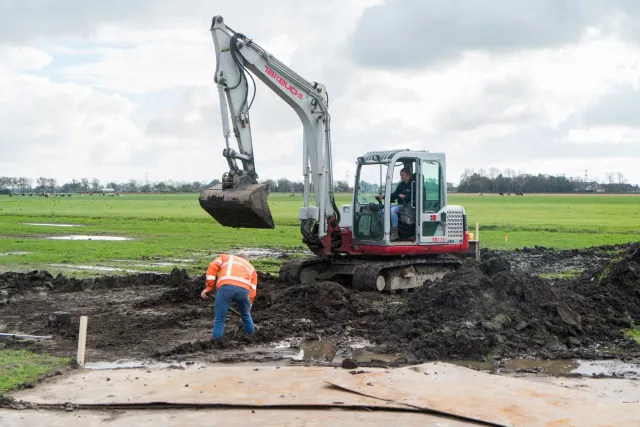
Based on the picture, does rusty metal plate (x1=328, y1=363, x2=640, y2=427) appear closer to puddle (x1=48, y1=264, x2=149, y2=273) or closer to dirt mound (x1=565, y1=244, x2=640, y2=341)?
dirt mound (x1=565, y1=244, x2=640, y2=341)

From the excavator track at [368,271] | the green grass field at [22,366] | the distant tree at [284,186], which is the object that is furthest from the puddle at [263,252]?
the distant tree at [284,186]

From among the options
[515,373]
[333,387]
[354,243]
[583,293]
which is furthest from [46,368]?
[583,293]

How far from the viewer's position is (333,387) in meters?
9.79

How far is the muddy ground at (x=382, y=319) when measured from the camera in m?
12.6

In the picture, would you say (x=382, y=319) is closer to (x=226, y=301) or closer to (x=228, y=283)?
(x=226, y=301)

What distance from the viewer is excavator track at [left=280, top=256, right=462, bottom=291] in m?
17.9

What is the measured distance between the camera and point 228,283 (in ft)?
40.5

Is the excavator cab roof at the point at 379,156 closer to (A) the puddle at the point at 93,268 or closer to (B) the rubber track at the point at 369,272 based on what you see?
(B) the rubber track at the point at 369,272

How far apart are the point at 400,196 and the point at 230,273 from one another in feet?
21.5

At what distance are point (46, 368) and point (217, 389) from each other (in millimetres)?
2731

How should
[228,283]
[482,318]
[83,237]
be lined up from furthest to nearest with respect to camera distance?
[83,237] < [482,318] < [228,283]

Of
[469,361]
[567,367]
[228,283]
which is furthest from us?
[228,283]

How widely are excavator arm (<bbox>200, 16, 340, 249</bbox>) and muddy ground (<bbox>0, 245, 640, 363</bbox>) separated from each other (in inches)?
68.7

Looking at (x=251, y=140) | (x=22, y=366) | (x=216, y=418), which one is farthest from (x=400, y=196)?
(x=216, y=418)
